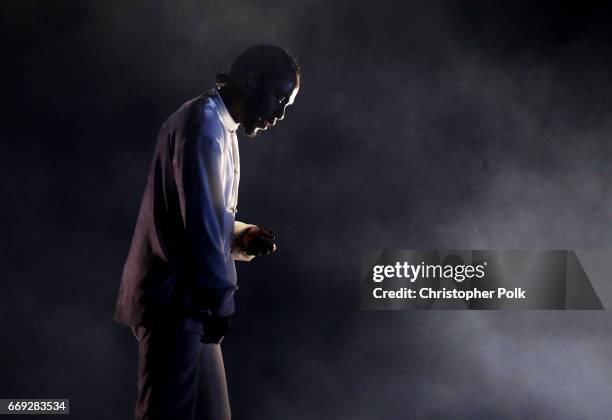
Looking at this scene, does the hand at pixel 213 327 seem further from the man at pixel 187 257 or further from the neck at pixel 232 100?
the neck at pixel 232 100

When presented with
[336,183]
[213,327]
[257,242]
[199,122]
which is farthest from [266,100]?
[336,183]

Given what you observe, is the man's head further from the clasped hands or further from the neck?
the clasped hands

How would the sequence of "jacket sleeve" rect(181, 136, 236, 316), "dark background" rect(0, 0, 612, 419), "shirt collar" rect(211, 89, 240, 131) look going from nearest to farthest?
"jacket sleeve" rect(181, 136, 236, 316) → "shirt collar" rect(211, 89, 240, 131) → "dark background" rect(0, 0, 612, 419)

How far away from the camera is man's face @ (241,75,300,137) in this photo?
1.62m

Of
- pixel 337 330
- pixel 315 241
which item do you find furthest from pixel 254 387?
pixel 315 241

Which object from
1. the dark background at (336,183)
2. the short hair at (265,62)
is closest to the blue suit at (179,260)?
the short hair at (265,62)

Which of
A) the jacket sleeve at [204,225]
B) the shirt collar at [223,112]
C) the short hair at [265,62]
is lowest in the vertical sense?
the jacket sleeve at [204,225]

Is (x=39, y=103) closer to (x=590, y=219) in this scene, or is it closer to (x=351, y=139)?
(x=351, y=139)

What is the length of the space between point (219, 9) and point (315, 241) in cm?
105

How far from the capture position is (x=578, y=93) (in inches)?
105

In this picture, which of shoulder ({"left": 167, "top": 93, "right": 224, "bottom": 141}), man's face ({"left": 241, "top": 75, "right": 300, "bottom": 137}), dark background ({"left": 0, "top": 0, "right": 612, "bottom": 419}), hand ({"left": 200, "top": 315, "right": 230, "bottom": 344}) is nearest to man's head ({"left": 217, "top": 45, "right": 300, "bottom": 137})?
man's face ({"left": 241, "top": 75, "right": 300, "bottom": 137})

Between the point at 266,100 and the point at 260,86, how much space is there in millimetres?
39

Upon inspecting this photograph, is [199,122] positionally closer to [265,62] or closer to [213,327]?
[265,62]

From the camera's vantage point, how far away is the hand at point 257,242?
163 cm
